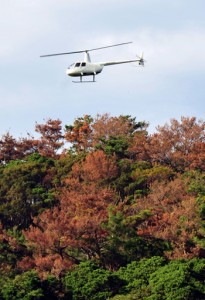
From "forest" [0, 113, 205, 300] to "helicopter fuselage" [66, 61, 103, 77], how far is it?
17.8 feet

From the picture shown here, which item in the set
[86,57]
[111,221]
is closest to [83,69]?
[86,57]

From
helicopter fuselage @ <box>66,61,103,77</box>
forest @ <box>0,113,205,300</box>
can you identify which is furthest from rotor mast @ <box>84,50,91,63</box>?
forest @ <box>0,113,205,300</box>

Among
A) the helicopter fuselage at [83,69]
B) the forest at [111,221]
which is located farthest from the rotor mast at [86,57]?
the forest at [111,221]

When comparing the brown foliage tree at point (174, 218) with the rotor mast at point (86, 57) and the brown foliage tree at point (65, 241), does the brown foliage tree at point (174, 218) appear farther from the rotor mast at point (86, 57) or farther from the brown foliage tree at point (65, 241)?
the rotor mast at point (86, 57)

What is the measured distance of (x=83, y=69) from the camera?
37.1 meters

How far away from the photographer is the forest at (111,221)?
28.7 meters

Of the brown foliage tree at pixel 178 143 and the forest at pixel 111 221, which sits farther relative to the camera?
the brown foliage tree at pixel 178 143

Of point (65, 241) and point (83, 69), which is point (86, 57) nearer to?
point (83, 69)

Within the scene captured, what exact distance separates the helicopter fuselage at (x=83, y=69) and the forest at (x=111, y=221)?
5.42 meters

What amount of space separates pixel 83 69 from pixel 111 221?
9416mm

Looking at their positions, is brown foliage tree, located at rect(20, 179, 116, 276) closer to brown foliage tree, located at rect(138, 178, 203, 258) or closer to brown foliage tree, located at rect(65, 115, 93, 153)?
brown foliage tree, located at rect(138, 178, 203, 258)

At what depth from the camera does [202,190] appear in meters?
35.7

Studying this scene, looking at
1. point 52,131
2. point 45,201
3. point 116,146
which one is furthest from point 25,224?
point 52,131

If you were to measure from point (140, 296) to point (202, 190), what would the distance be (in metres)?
9.44
